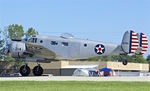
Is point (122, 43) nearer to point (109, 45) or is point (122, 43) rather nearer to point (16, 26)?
point (109, 45)

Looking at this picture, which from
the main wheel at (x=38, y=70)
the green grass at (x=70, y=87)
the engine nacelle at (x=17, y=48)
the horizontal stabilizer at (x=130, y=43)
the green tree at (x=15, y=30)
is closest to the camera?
the green grass at (x=70, y=87)

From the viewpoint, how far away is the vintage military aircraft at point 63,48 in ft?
152

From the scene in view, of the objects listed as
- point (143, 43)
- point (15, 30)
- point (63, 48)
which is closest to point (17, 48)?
point (63, 48)

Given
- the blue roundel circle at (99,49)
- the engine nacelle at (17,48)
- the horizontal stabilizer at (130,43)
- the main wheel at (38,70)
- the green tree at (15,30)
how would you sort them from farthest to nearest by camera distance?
the green tree at (15,30)
the horizontal stabilizer at (130,43)
the blue roundel circle at (99,49)
the main wheel at (38,70)
the engine nacelle at (17,48)

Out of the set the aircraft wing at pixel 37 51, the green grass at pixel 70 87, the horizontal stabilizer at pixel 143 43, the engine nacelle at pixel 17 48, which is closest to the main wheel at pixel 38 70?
the aircraft wing at pixel 37 51

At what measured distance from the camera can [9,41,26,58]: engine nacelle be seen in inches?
1781

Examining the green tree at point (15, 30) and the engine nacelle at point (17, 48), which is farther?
the green tree at point (15, 30)

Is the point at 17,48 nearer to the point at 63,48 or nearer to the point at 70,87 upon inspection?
the point at 63,48

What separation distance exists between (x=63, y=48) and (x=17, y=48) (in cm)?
507

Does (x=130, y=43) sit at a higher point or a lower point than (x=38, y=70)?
higher

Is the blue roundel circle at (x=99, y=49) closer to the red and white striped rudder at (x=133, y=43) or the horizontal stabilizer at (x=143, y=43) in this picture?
the red and white striped rudder at (x=133, y=43)

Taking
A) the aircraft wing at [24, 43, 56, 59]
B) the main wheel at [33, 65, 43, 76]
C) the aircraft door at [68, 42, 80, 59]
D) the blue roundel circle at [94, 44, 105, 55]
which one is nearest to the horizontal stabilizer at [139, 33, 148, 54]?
the blue roundel circle at [94, 44, 105, 55]

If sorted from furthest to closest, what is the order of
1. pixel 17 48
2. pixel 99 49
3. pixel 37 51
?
1. pixel 99 49
2. pixel 37 51
3. pixel 17 48

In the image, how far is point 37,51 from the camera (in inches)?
1858
